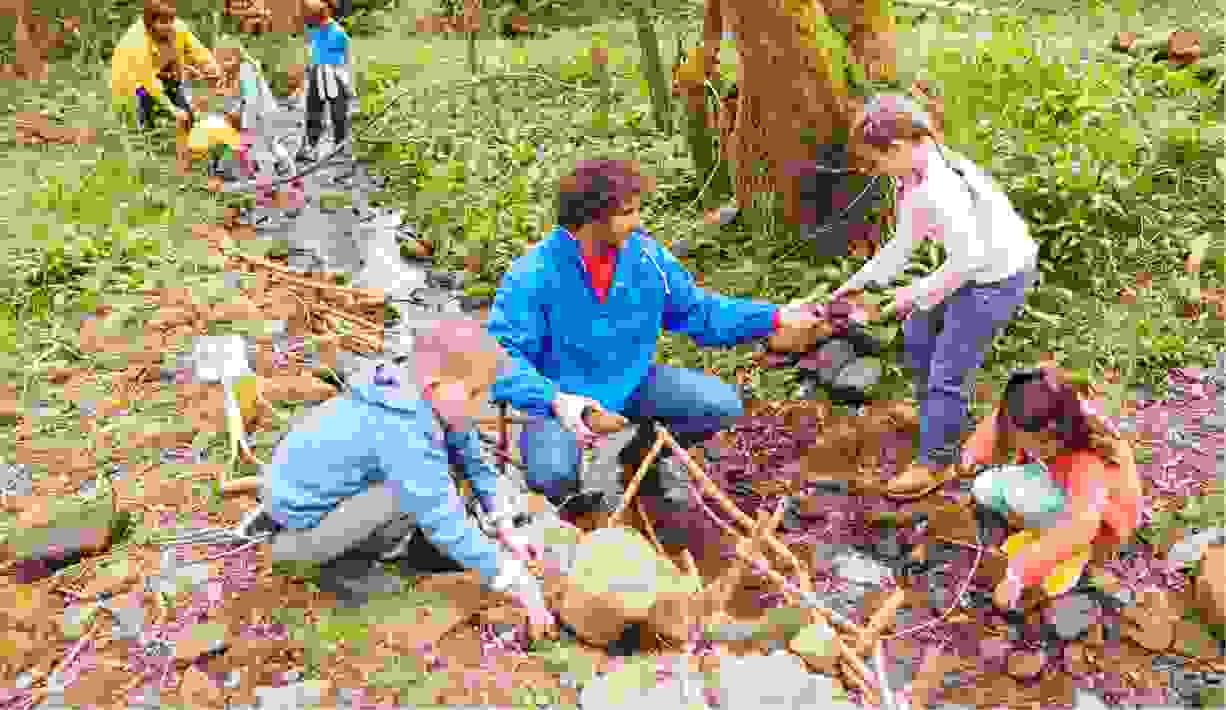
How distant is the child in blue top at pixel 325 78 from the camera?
7750mm

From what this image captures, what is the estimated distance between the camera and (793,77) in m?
4.94

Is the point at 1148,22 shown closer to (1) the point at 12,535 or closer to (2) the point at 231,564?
(2) the point at 231,564

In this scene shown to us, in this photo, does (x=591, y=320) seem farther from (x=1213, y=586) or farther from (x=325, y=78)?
(x=325, y=78)

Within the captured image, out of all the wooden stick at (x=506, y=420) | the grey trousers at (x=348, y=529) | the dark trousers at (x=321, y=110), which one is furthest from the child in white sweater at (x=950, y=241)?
the dark trousers at (x=321, y=110)

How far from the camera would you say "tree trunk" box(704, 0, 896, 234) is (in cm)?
492

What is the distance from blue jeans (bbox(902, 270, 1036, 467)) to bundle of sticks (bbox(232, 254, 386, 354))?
269 cm

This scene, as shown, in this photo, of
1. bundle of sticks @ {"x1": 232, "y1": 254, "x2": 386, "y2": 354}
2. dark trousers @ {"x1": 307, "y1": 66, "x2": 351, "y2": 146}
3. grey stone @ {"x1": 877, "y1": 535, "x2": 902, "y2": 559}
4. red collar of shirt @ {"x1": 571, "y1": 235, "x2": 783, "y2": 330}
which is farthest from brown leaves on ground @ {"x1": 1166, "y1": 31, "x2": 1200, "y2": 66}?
dark trousers @ {"x1": 307, "y1": 66, "x2": 351, "y2": 146}

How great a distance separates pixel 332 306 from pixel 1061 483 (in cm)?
404

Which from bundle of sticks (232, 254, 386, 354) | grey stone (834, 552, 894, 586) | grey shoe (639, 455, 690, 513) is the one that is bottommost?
grey stone (834, 552, 894, 586)

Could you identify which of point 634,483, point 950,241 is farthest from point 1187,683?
point 634,483

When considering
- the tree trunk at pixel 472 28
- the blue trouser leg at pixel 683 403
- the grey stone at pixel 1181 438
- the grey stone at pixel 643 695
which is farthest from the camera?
the tree trunk at pixel 472 28

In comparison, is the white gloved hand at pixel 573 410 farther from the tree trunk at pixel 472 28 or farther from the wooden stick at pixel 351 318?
the tree trunk at pixel 472 28

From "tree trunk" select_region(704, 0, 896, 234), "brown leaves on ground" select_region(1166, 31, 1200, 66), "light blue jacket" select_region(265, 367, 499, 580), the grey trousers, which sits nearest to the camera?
"light blue jacket" select_region(265, 367, 499, 580)

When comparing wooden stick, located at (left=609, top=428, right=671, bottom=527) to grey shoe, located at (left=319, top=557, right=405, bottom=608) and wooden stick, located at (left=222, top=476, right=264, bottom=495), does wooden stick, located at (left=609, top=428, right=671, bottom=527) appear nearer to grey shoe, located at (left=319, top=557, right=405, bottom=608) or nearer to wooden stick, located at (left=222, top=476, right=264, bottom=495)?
grey shoe, located at (left=319, top=557, right=405, bottom=608)
